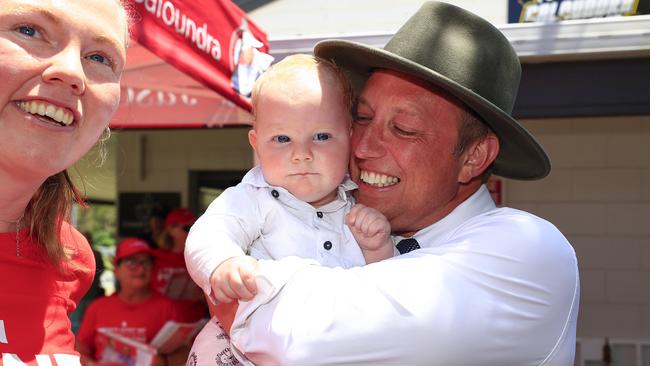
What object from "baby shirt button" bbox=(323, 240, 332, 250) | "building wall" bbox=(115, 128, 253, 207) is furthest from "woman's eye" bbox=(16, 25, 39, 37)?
"building wall" bbox=(115, 128, 253, 207)

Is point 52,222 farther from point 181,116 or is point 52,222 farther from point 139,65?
point 181,116

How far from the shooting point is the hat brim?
195 cm

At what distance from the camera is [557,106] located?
4859 mm

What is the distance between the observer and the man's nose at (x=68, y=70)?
60.8 inches

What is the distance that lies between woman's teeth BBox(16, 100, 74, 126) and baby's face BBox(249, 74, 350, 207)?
582 millimetres

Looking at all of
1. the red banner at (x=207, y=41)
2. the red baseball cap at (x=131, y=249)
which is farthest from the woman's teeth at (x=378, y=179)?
the red baseball cap at (x=131, y=249)

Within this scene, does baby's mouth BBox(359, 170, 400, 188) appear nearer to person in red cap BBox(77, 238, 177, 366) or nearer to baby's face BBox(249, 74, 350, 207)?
baby's face BBox(249, 74, 350, 207)

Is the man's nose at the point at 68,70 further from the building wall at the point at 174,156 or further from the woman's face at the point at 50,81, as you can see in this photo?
the building wall at the point at 174,156

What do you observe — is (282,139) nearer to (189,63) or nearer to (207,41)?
(189,63)

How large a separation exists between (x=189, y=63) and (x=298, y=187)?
1.49 meters

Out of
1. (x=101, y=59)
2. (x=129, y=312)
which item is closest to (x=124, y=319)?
(x=129, y=312)

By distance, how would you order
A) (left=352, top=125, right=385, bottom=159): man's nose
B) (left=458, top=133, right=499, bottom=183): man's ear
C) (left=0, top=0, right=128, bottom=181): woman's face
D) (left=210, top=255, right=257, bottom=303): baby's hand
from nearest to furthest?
(left=0, top=0, right=128, bottom=181): woman's face < (left=210, top=255, right=257, bottom=303): baby's hand < (left=352, top=125, right=385, bottom=159): man's nose < (left=458, top=133, right=499, bottom=183): man's ear

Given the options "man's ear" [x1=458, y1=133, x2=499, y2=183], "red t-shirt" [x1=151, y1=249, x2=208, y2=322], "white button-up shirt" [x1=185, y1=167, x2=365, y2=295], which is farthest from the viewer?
"red t-shirt" [x1=151, y1=249, x2=208, y2=322]

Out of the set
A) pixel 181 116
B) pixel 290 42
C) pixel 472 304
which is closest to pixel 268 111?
pixel 472 304
